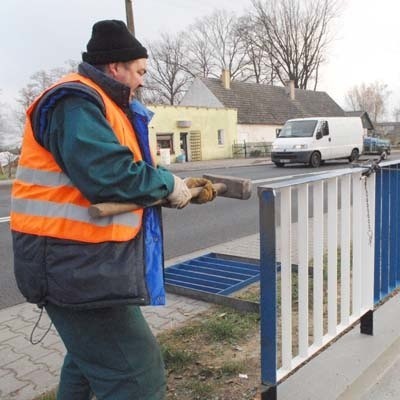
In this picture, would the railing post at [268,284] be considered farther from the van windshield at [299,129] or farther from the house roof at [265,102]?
the house roof at [265,102]

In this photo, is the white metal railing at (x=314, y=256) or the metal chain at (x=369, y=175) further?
the metal chain at (x=369, y=175)

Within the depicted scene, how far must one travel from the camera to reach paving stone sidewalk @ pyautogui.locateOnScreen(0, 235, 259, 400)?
287cm

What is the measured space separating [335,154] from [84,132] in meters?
22.6

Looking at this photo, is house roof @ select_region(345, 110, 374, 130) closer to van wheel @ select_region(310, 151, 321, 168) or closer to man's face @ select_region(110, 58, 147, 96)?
van wheel @ select_region(310, 151, 321, 168)

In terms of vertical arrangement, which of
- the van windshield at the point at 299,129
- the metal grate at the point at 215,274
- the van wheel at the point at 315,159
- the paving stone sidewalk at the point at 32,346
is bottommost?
the paving stone sidewalk at the point at 32,346

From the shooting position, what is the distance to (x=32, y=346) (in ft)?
11.2

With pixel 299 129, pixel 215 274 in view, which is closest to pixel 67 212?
pixel 215 274

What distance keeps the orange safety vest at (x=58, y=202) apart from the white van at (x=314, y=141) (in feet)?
65.9

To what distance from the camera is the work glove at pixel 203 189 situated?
2.05 metres

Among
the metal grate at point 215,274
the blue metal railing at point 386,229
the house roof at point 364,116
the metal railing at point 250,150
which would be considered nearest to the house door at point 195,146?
the metal railing at point 250,150

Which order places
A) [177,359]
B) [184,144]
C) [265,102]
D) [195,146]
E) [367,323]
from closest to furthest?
[177,359], [367,323], [184,144], [195,146], [265,102]

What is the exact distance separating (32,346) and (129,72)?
7.76 ft

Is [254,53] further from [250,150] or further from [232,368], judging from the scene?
[232,368]

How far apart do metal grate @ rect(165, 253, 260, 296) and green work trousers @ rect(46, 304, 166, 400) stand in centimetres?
243
